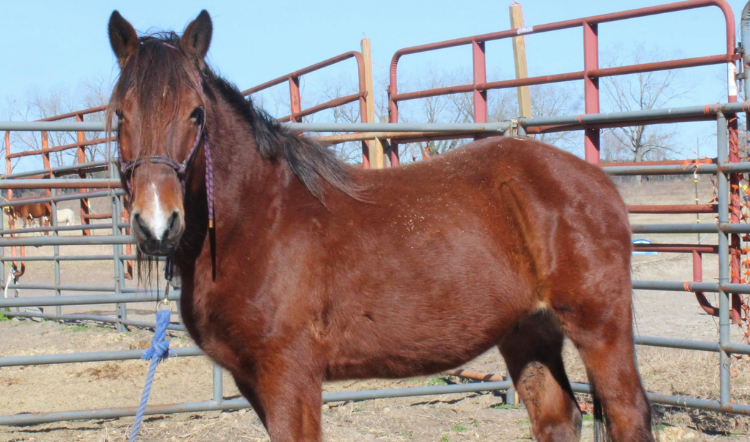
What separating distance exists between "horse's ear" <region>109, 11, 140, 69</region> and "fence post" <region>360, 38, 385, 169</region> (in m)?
2.91

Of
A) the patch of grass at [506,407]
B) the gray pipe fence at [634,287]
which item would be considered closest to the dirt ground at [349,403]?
the patch of grass at [506,407]

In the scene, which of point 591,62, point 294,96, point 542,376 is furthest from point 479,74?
point 542,376

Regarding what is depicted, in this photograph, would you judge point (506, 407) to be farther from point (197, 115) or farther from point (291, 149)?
point (197, 115)

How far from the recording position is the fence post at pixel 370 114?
5.81 metres

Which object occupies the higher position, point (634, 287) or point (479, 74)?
point (479, 74)

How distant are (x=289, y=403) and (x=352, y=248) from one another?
26.8 inches

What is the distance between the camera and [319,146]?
9.76ft

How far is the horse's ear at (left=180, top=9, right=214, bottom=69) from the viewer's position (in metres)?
2.53

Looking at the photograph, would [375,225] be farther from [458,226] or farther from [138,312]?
[138,312]

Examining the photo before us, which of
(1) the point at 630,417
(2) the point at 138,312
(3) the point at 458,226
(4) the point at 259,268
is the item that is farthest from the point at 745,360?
(2) the point at 138,312

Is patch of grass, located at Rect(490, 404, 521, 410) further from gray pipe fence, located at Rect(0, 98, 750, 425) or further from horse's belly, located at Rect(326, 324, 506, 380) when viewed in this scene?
horse's belly, located at Rect(326, 324, 506, 380)

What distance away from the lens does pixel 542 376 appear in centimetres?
339

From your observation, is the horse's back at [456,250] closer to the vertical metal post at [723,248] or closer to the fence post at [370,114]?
the vertical metal post at [723,248]

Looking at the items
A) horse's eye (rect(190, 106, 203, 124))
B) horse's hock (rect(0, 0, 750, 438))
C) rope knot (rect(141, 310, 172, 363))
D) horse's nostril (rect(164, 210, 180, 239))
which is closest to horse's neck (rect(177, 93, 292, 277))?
horse's eye (rect(190, 106, 203, 124))
